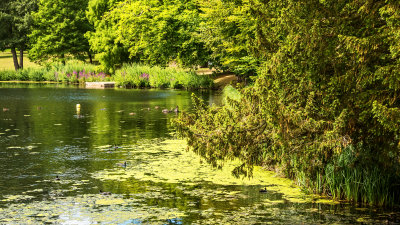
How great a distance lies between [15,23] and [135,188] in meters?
73.5

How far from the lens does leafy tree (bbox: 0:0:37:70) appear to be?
78625 mm

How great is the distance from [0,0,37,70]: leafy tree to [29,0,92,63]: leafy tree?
1.42 meters

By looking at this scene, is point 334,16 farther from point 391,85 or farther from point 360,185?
point 360,185

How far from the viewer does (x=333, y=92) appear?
10328 millimetres

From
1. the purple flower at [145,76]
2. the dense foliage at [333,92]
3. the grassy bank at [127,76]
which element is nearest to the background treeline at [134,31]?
the grassy bank at [127,76]

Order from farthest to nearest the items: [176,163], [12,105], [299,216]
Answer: [12,105] → [176,163] → [299,216]

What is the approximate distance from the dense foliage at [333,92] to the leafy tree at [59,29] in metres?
68.9

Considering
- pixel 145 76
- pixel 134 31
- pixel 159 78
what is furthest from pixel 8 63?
pixel 159 78

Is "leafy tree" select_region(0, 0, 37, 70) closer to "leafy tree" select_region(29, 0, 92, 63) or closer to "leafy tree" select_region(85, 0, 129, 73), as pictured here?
"leafy tree" select_region(29, 0, 92, 63)

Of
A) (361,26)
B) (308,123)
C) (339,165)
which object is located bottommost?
(339,165)

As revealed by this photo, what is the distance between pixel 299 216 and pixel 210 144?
2901 millimetres

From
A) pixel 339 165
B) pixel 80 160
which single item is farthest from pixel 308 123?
pixel 80 160

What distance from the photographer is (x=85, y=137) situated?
1989cm

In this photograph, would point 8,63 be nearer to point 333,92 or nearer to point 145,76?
point 145,76
